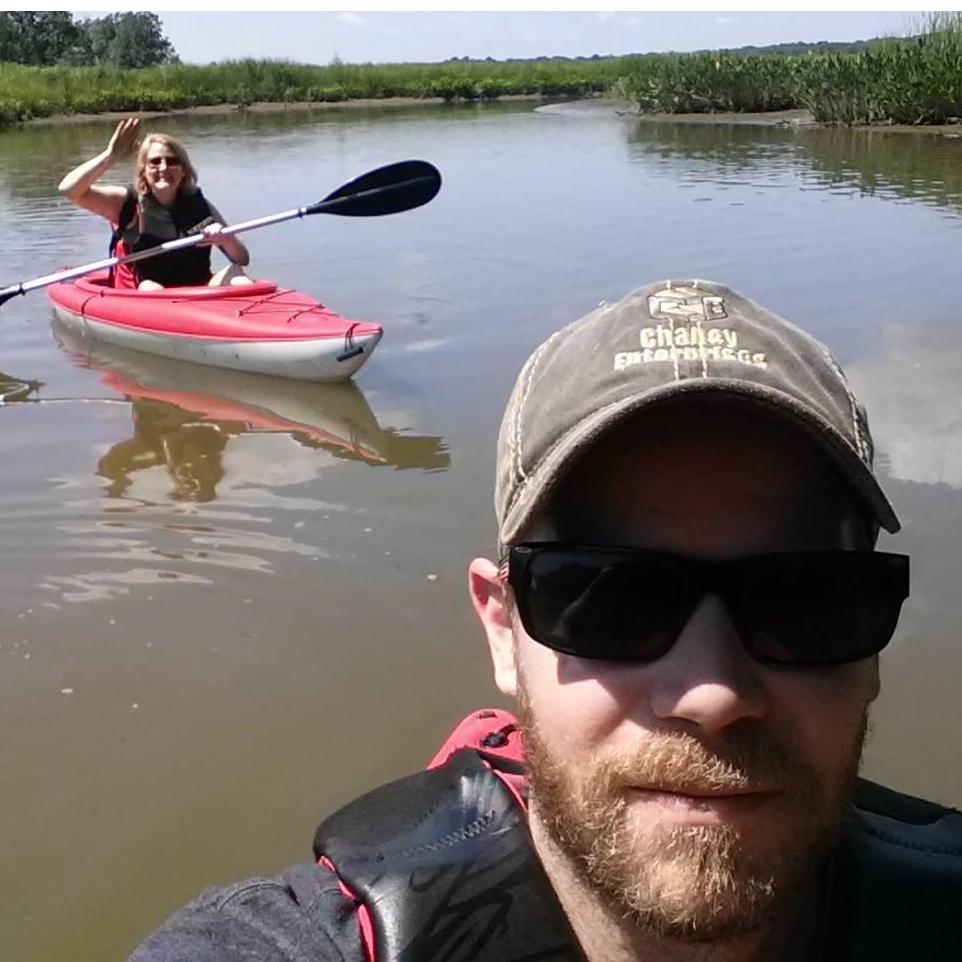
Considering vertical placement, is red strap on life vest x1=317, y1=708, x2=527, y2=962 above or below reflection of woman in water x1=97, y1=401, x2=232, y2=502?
above

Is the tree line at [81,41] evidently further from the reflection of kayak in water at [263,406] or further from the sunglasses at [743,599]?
the sunglasses at [743,599]

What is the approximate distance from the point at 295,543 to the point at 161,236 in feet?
12.3

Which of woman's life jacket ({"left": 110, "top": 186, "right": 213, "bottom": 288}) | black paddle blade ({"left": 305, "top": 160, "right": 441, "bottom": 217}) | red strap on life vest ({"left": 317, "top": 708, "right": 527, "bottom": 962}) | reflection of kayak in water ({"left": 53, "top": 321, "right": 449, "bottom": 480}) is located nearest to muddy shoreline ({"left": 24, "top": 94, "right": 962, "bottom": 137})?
black paddle blade ({"left": 305, "top": 160, "right": 441, "bottom": 217})

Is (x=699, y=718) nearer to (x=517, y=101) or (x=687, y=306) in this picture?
(x=687, y=306)

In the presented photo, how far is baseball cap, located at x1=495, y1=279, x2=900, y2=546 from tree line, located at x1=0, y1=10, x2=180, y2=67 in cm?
5575

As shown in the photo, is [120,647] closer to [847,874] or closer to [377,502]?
[377,502]

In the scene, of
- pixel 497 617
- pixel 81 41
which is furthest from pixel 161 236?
pixel 81 41

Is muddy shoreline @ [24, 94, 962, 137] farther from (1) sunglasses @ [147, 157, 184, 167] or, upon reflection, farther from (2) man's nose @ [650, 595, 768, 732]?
(2) man's nose @ [650, 595, 768, 732]

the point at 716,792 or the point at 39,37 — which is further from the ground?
the point at 39,37

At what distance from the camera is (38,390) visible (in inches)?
284

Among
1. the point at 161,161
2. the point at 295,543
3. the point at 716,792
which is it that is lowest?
the point at 295,543

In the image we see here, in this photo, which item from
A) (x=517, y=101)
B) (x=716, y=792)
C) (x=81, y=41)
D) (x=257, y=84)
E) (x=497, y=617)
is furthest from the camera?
(x=81, y=41)

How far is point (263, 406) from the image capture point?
6.52 metres

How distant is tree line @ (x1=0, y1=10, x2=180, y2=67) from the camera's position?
5706cm
